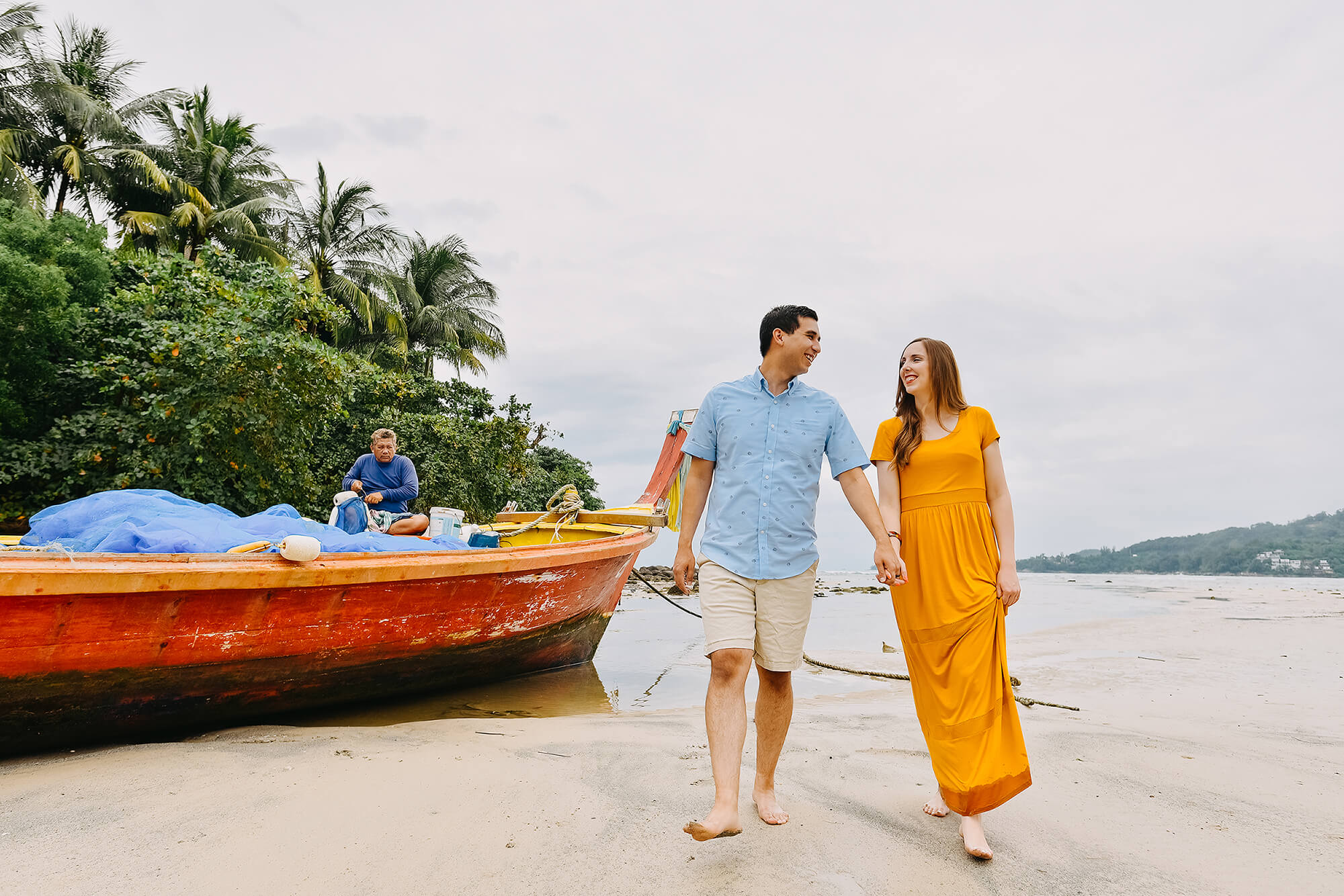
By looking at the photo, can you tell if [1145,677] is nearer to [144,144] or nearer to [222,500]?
[222,500]

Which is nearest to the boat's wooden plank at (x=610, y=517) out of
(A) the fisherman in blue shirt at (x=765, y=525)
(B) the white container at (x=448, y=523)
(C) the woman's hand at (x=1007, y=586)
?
(B) the white container at (x=448, y=523)

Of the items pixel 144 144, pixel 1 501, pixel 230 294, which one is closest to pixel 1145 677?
pixel 230 294

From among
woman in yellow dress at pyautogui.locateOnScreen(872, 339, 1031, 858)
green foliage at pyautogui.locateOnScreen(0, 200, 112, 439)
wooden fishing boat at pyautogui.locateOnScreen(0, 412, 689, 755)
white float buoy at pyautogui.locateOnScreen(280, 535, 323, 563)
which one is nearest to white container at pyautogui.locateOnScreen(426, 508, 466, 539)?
wooden fishing boat at pyautogui.locateOnScreen(0, 412, 689, 755)

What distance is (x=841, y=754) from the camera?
3.43m

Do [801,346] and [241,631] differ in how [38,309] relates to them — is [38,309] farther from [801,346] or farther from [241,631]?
[801,346]

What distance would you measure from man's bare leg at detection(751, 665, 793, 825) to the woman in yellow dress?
1.53 ft

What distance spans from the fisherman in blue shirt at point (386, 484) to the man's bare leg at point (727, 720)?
465 cm

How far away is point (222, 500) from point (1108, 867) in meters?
9.77

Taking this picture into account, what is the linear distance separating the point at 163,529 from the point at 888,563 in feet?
12.5

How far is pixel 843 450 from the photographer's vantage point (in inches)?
106

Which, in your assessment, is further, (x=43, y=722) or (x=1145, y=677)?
(x=1145, y=677)

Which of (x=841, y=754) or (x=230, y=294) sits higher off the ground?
(x=230, y=294)

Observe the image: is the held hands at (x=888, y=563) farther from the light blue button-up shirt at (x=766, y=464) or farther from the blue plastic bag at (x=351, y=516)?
Result: the blue plastic bag at (x=351, y=516)

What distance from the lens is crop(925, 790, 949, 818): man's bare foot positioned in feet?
8.39
